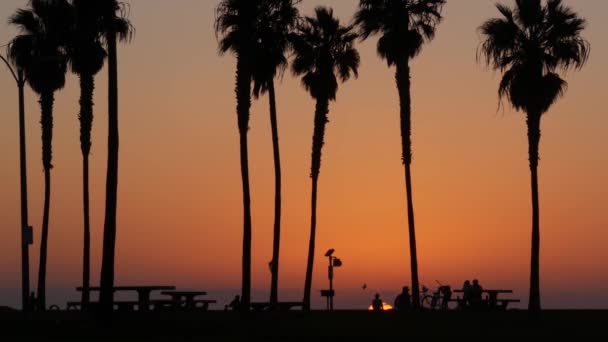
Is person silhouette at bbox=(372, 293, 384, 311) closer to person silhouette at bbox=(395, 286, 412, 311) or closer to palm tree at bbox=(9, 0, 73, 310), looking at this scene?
person silhouette at bbox=(395, 286, 412, 311)

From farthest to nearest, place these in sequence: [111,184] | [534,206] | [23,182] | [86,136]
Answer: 1. [86,136]
2. [534,206]
3. [23,182]
4. [111,184]

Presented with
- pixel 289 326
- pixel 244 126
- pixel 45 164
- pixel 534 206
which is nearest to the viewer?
pixel 289 326

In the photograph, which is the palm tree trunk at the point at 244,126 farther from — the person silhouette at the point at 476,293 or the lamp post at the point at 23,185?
the person silhouette at the point at 476,293

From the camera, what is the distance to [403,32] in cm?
6150

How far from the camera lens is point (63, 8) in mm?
60844

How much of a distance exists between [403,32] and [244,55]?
424 inches

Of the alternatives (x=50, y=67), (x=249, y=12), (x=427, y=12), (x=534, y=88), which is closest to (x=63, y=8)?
(x=50, y=67)

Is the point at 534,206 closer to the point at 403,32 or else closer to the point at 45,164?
the point at 403,32

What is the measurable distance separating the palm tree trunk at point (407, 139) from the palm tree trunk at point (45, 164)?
16.6 metres

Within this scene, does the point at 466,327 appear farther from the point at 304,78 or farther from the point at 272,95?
the point at 304,78

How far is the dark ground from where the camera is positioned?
38625mm

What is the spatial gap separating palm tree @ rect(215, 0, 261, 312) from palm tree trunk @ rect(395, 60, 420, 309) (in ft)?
32.3

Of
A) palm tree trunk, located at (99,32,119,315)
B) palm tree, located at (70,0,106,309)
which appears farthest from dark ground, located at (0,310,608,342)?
palm tree, located at (70,0,106,309)

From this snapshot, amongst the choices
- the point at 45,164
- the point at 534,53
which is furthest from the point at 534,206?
the point at 45,164
